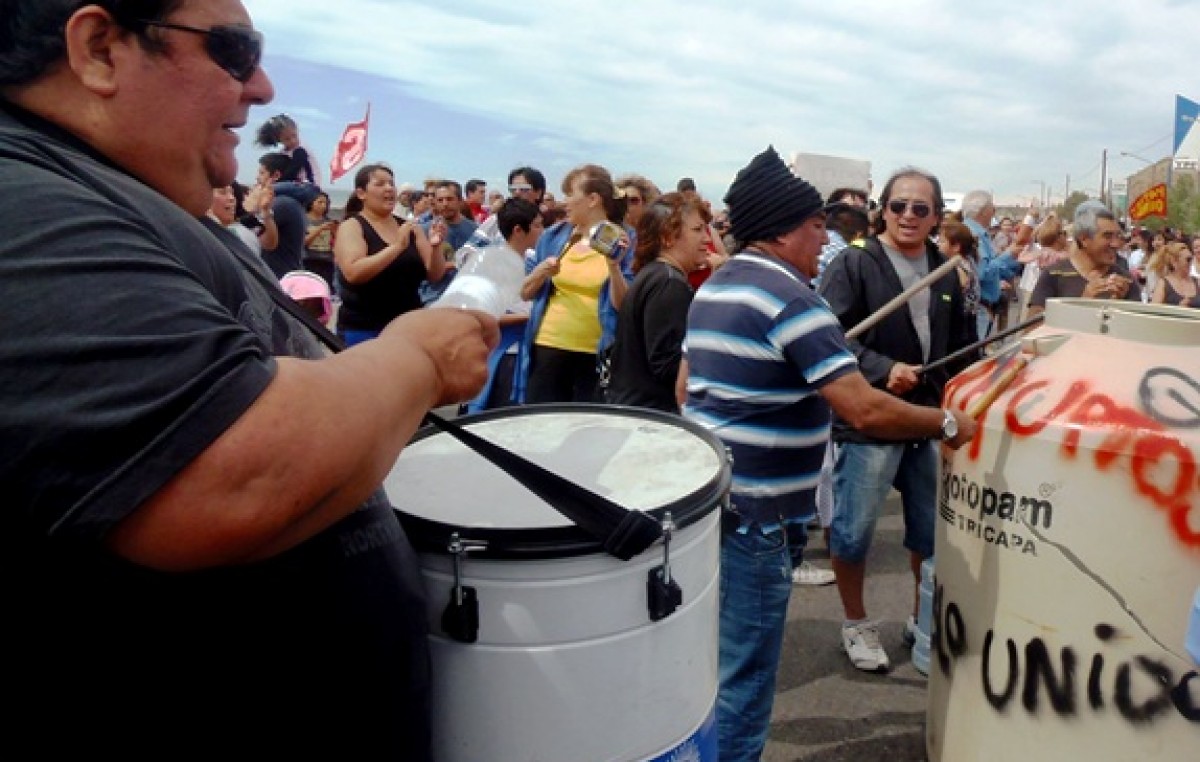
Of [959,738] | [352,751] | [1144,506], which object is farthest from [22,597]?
Result: [959,738]

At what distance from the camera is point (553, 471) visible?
158cm

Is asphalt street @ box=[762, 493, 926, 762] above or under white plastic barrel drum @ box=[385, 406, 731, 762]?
under

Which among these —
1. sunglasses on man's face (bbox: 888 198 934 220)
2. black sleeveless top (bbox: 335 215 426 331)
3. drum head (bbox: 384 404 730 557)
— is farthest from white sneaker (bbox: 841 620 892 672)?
black sleeveless top (bbox: 335 215 426 331)

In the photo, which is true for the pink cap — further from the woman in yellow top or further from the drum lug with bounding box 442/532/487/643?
the drum lug with bounding box 442/532/487/643

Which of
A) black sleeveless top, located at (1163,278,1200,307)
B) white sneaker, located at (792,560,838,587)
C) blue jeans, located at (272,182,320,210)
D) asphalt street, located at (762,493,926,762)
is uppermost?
blue jeans, located at (272,182,320,210)

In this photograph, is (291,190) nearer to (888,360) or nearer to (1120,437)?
(888,360)

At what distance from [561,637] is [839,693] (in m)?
2.45

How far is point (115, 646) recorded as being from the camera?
0.98 metres

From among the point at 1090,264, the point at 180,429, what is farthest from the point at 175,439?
the point at 1090,264

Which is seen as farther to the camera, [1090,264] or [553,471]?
[1090,264]

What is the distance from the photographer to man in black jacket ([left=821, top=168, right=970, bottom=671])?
3521 mm

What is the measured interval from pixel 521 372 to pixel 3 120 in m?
4.03

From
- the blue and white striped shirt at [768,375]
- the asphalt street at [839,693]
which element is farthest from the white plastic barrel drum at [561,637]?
the asphalt street at [839,693]

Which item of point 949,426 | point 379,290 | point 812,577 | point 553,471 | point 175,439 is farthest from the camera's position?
point 379,290
